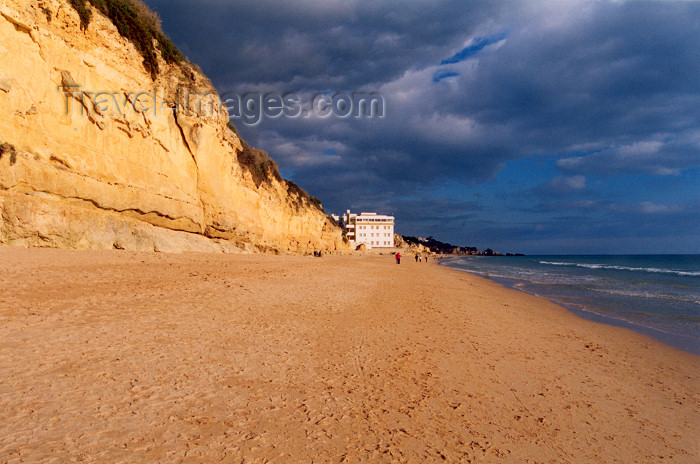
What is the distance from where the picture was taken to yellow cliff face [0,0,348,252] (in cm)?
1201

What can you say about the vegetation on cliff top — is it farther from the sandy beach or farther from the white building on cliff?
the white building on cliff

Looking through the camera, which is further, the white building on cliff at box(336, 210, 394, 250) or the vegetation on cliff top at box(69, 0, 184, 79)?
the white building on cliff at box(336, 210, 394, 250)

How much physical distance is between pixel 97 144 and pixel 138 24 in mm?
7706

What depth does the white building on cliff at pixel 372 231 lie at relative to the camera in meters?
97.1

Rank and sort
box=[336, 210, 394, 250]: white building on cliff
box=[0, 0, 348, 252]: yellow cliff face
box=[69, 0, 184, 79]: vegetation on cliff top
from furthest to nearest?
box=[336, 210, 394, 250]: white building on cliff < box=[69, 0, 184, 79]: vegetation on cliff top < box=[0, 0, 348, 252]: yellow cliff face

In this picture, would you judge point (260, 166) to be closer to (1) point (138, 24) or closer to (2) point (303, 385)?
(1) point (138, 24)

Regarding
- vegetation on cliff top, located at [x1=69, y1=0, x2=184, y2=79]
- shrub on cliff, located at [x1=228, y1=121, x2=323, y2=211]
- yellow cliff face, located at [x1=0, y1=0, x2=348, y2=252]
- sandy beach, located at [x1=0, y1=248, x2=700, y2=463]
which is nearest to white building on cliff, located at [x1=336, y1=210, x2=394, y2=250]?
shrub on cliff, located at [x1=228, y1=121, x2=323, y2=211]

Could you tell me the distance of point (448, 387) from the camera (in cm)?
486

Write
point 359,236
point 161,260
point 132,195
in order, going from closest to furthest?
1. point 161,260
2. point 132,195
3. point 359,236

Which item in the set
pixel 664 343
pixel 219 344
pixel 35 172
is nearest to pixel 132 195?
pixel 35 172

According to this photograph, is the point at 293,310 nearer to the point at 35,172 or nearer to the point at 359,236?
the point at 35,172

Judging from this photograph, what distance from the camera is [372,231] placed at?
3858 inches

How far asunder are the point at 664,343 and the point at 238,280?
1170cm

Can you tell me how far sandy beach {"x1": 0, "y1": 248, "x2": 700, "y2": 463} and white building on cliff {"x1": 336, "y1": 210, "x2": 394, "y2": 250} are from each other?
8783 cm
